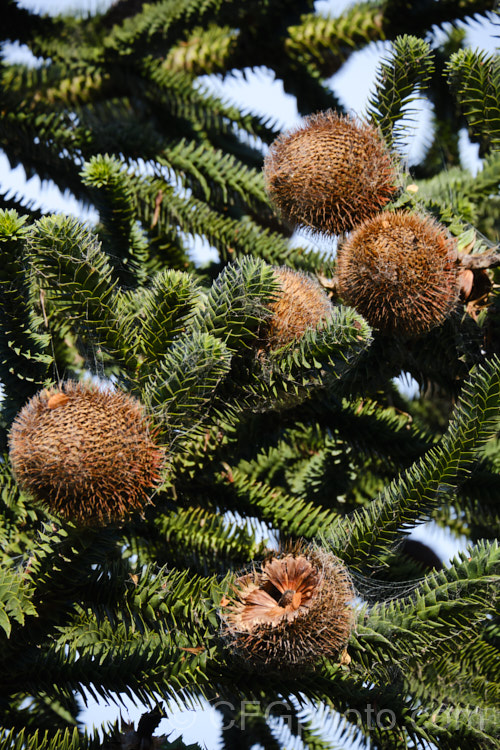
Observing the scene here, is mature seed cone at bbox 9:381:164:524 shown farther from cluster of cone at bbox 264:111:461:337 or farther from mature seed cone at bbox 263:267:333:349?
cluster of cone at bbox 264:111:461:337

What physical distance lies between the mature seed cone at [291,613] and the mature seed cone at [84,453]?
382 millimetres

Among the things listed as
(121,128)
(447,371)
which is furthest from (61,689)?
(121,128)

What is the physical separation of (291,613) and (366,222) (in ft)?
3.86

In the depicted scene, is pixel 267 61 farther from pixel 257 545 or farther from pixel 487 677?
pixel 487 677

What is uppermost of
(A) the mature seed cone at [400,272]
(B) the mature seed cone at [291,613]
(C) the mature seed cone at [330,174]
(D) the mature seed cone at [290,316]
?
(C) the mature seed cone at [330,174]

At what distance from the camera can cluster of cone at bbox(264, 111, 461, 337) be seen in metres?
2.08

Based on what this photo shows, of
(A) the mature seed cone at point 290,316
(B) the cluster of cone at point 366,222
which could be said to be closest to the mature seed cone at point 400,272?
(B) the cluster of cone at point 366,222

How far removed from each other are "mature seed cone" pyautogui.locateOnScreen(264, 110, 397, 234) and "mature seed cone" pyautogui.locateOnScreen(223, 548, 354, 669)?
1.04 m

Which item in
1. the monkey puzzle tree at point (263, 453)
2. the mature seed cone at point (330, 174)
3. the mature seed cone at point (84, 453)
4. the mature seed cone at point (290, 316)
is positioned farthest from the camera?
the mature seed cone at point (330, 174)

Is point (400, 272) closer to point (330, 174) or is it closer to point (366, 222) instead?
point (366, 222)

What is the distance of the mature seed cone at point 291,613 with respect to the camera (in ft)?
5.62

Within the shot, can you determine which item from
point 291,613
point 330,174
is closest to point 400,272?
point 330,174

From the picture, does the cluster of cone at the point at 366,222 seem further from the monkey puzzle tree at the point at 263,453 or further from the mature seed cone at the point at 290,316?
the mature seed cone at the point at 290,316

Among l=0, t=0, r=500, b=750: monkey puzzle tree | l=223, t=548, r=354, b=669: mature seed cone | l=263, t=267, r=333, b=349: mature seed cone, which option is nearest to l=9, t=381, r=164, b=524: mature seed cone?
l=0, t=0, r=500, b=750: monkey puzzle tree
